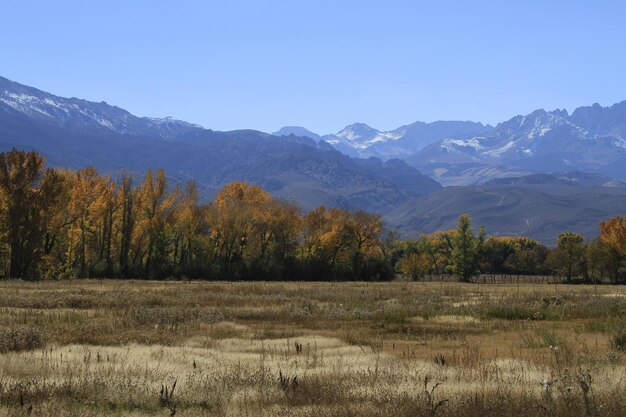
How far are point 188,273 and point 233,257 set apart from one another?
11.3 meters

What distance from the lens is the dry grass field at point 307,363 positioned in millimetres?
12016

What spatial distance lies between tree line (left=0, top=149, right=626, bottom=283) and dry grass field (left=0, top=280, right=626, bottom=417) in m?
34.8

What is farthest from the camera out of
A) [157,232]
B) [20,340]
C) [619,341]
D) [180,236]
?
[180,236]

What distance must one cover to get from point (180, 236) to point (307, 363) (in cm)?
7882

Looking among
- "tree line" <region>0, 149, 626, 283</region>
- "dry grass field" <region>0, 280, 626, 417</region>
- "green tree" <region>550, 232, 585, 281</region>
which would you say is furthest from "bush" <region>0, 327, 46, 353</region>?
"green tree" <region>550, 232, 585, 281</region>

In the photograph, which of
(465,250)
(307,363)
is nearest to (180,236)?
(465,250)

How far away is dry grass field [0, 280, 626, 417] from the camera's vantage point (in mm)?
12016

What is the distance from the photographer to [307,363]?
17.6 meters

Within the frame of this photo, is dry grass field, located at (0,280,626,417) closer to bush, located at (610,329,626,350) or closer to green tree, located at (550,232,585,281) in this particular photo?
bush, located at (610,329,626,350)

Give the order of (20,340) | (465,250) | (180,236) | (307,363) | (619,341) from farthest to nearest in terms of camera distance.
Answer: (465,250), (180,236), (619,341), (20,340), (307,363)

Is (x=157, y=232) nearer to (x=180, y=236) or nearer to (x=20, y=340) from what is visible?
(x=180, y=236)

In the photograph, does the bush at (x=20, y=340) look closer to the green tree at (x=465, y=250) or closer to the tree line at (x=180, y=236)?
the tree line at (x=180, y=236)

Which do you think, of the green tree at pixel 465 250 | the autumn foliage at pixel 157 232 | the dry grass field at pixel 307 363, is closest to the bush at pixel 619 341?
the dry grass field at pixel 307 363

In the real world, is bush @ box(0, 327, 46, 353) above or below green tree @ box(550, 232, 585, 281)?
below
